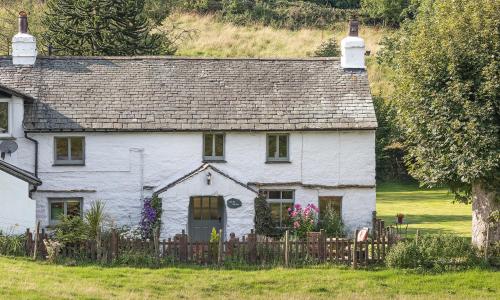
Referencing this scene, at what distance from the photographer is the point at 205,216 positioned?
30906 mm

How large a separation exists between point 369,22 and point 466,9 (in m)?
62.1

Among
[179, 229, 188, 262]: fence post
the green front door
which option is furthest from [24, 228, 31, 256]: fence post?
the green front door

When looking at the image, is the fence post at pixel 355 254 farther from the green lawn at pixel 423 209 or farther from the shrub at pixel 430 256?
the green lawn at pixel 423 209

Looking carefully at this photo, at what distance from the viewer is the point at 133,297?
20.9 metres

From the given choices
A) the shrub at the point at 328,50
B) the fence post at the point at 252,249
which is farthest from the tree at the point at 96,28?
the fence post at the point at 252,249

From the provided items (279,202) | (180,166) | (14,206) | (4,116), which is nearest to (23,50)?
(4,116)

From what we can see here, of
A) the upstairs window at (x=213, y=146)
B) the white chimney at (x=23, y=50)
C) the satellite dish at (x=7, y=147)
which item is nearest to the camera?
the satellite dish at (x=7, y=147)

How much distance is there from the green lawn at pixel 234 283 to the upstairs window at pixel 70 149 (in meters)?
6.40

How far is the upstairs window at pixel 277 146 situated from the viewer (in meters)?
31.1

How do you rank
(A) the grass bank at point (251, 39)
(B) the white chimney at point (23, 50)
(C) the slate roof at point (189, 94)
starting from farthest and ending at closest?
1. (A) the grass bank at point (251, 39)
2. (B) the white chimney at point (23, 50)
3. (C) the slate roof at point (189, 94)

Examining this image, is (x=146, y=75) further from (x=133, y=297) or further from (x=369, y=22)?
(x=369, y=22)

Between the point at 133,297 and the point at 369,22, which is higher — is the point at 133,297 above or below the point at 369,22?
below

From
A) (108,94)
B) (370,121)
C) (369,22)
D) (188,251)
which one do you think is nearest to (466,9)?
(370,121)

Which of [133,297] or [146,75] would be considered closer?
[133,297]
